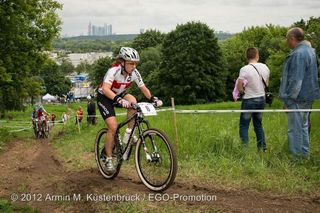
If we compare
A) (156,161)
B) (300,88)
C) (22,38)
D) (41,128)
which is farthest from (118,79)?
(22,38)

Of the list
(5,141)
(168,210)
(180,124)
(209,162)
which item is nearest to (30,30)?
(5,141)

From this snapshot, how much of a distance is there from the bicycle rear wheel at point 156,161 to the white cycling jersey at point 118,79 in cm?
113

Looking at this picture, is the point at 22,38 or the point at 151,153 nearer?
the point at 151,153

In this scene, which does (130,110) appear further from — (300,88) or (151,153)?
(300,88)

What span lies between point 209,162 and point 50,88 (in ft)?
419

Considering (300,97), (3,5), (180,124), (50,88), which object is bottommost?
(50,88)

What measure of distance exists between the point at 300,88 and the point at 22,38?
20.0 meters

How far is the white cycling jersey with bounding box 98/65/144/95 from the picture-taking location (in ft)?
22.6

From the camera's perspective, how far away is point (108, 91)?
22.1 feet

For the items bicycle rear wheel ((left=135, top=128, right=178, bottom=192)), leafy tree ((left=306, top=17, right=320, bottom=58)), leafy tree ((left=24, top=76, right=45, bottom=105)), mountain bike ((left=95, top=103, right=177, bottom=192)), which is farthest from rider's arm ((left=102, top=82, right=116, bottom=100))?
leafy tree ((left=306, top=17, right=320, bottom=58))

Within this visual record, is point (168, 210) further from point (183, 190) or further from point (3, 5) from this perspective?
point (3, 5)

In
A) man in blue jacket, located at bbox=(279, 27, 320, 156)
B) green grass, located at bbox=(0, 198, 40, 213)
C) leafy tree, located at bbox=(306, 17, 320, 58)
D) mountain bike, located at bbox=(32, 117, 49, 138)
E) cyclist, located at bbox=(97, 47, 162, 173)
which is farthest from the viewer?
leafy tree, located at bbox=(306, 17, 320, 58)

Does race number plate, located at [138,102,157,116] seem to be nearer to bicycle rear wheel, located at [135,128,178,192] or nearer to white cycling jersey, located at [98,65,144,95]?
bicycle rear wheel, located at [135,128,178,192]

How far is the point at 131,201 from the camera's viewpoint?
5781 mm
